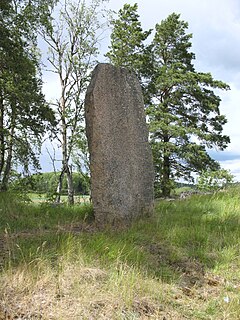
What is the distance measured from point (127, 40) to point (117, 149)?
1342cm

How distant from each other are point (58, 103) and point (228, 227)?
10.7 m

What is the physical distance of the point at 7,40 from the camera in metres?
9.30

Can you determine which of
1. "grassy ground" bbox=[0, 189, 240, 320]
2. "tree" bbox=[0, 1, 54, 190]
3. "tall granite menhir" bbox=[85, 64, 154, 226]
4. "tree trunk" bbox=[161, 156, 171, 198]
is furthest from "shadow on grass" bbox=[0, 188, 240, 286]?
"tree trunk" bbox=[161, 156, 171, 198]

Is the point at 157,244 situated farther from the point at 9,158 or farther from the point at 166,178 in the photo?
the point at 166,178

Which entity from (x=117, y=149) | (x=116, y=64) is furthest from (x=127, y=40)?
(x=117, y=149)

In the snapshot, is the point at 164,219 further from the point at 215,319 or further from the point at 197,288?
the point at 215,319

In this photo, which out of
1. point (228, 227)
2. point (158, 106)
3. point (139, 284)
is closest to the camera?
point (139, 284)

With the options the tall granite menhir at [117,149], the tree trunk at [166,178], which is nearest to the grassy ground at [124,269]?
the tall granite menhir at [117,149]

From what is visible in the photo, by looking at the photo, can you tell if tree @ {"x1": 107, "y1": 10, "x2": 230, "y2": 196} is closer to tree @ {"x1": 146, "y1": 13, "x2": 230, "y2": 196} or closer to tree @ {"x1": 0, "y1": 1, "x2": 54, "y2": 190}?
tree @ {"x1": 146, "y1": 13, "x2": 230, "y2": 196}

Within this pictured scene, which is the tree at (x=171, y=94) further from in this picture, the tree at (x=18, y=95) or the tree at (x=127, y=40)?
the tree at (x=18, y=95)

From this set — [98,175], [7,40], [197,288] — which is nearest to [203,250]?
[197,288]

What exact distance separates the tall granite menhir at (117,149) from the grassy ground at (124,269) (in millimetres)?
378

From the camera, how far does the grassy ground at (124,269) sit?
3.02 meters

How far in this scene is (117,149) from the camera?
5938 mm
